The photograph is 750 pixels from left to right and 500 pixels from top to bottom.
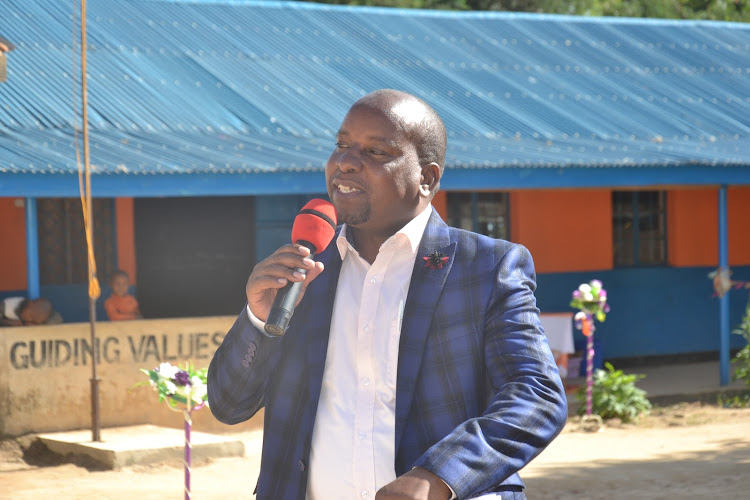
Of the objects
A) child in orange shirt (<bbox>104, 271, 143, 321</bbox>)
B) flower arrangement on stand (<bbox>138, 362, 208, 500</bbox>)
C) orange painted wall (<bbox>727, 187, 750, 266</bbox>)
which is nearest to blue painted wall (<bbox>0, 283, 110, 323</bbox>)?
child in orange shirt (<bbox>104, 271, 143, 321</bbox>)

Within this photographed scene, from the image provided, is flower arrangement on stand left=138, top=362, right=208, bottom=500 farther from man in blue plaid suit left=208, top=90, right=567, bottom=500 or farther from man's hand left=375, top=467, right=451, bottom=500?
man's hand left=375, top=467, right=451, bottom=500

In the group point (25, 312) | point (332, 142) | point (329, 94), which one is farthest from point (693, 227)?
point (25, 312)

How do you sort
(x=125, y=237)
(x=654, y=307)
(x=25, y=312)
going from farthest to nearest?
(x=654, y=307) < (x=125, y=237) < (x=25, y=312)

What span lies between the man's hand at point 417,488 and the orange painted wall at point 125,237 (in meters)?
10.4

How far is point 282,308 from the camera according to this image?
2162 millimetres

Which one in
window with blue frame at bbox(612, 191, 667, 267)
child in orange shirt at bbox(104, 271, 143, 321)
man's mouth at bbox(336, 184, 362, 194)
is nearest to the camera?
man's mouth at bbox(336, 184, 362, 194)

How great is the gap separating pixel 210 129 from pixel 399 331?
28.4 ft

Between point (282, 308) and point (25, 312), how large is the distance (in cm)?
794

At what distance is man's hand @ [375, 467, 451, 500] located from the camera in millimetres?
1909

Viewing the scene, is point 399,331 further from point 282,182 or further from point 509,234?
point 509,234

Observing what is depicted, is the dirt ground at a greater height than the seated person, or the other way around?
the seated person

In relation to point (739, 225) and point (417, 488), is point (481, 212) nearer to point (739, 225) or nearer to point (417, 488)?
point (739, 225)

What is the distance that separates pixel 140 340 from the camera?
9.81m

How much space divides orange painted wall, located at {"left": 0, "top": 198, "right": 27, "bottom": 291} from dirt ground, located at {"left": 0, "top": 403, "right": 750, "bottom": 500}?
259cm
